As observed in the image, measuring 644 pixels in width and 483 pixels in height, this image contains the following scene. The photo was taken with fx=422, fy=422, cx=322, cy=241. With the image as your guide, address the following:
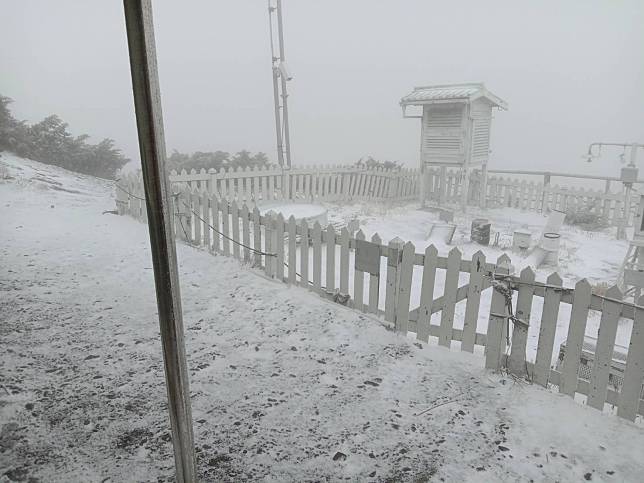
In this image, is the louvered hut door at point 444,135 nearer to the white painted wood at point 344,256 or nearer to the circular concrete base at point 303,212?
the circular concrete base at point 303,212

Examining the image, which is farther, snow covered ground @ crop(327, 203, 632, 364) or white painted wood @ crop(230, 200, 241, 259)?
white painted wood @ crop(230, 200, 241, 259)

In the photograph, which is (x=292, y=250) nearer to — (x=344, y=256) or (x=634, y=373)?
(x=344, y=256)

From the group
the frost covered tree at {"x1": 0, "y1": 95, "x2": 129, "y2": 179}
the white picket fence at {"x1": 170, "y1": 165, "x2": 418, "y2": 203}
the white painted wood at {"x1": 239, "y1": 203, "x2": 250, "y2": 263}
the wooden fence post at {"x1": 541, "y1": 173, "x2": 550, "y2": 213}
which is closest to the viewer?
the white painted wood at {"x1": 239, "y1": 203, "x2": 250, "y2": 263}

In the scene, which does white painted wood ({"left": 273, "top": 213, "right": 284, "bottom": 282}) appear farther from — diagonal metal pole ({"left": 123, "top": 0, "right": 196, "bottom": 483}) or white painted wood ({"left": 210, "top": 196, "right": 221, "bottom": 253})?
diagonal metal pole ({"left": 123, "top": 0, "right": 196, "bottom": 483})

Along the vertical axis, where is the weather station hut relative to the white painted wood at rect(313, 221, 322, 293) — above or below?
above

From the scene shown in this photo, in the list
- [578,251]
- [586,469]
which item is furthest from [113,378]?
[578,251]

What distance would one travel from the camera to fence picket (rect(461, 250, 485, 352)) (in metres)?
3.49

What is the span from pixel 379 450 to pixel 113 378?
197 cm

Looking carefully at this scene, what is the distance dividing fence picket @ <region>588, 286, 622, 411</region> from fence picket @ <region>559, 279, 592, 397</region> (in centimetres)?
10

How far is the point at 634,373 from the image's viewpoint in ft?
9.38

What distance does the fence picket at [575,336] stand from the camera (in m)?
2.94

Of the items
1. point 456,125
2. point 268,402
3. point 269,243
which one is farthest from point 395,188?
point 268,402

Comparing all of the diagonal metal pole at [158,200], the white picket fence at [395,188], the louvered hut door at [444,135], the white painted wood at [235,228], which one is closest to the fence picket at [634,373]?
the diagonal metal pole at [158,200]

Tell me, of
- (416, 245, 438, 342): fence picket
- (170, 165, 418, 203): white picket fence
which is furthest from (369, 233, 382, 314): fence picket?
(170, 165, 418, 203): white picket fence
